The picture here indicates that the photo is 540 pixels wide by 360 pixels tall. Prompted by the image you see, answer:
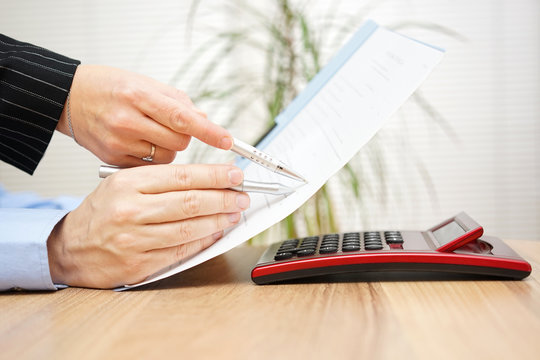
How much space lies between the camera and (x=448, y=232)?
1.74 feet

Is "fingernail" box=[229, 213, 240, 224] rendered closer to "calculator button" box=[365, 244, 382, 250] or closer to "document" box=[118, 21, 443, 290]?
"document" box=[118, 21, 443, 290]

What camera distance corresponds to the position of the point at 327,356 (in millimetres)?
287

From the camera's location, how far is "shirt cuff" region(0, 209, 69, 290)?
0.50 metres

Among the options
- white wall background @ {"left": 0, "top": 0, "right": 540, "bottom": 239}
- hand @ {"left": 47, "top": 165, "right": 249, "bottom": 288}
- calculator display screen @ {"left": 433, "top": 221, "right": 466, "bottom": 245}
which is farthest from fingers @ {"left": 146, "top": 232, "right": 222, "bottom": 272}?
white wall background @ {"left": 0, "top": 0, "right": 540, "bottom": 239}

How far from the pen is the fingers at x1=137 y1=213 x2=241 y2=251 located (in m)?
0.07

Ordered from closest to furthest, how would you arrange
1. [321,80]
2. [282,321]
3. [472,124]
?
1. [282,321]
2. [321,80]
3. [472,124]

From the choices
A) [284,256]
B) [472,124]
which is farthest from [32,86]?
[472,124]

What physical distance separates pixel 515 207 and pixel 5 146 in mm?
2061

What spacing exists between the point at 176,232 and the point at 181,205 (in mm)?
29

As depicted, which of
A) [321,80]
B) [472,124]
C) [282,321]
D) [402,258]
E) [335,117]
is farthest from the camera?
[472,124]

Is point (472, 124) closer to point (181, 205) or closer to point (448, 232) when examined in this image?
point (448, 232)

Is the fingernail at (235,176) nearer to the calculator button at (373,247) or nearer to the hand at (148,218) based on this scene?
the hand at (148,218)

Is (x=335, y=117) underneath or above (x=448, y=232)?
above

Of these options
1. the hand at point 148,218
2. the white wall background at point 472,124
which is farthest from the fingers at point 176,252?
the white wall background at point 472,124
